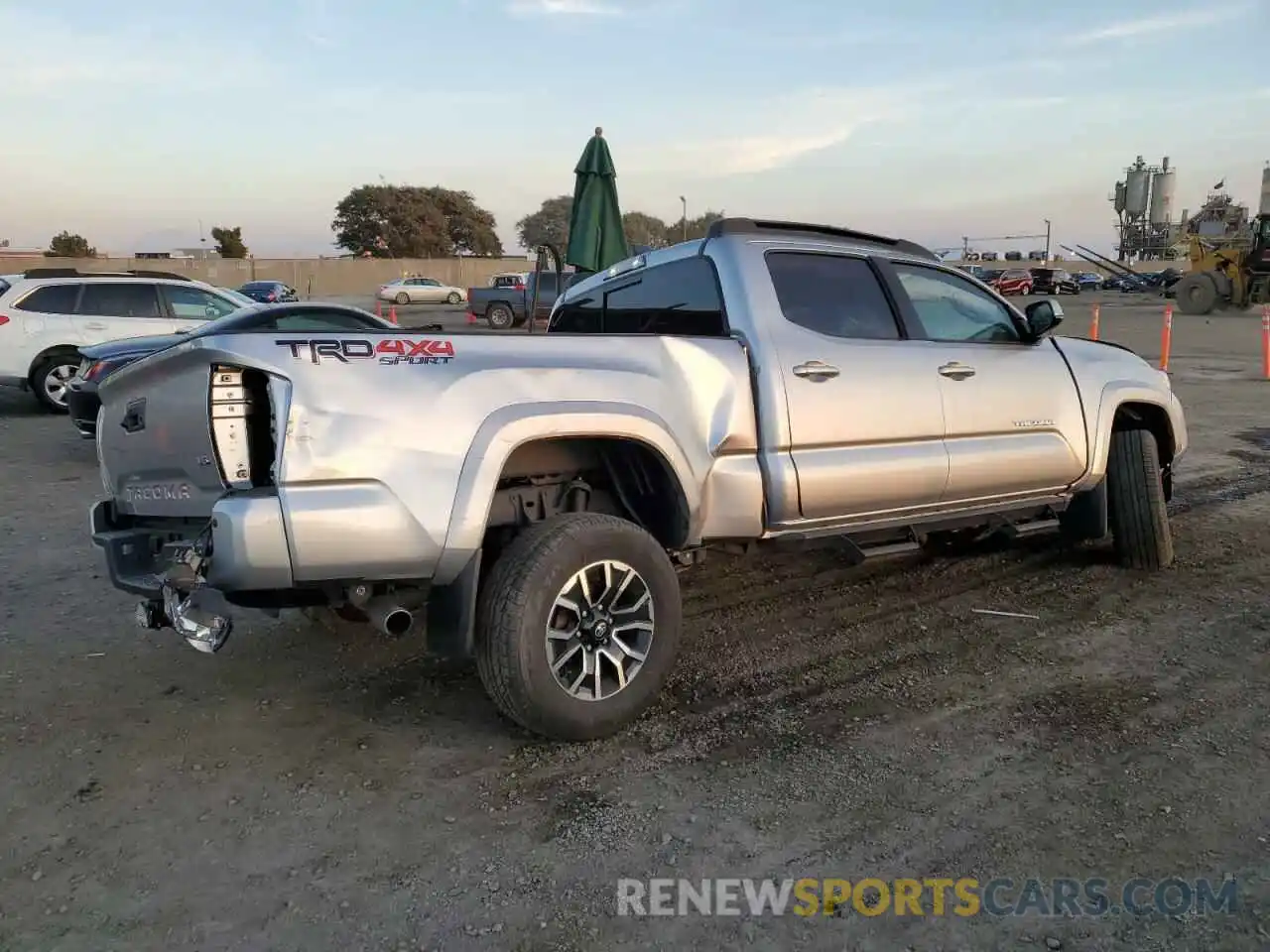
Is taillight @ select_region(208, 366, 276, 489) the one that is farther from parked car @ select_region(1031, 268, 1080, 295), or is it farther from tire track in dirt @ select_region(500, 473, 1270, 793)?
parked car @ select_region(1031, 268, 1080, 295)

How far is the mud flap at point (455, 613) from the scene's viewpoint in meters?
3.23

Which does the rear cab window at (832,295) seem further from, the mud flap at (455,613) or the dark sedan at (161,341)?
the dark sedan at (161,341)

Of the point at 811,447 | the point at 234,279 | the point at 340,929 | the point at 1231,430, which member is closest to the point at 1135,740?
the point at 811,447

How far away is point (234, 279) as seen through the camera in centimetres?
4844

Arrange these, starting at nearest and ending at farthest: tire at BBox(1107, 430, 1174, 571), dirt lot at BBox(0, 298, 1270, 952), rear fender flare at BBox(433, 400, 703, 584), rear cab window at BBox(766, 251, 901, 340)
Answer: dirt lot at BBox(0, 298, 1270, 952) < rear fender flare at BBox(433, 400, 703, 584) < rear cab window at BBox(766, 251, 901, 340) < tire at BBox(1107, 430, 1174, 571)

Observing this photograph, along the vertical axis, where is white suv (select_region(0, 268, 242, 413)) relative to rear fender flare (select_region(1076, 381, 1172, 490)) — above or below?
above

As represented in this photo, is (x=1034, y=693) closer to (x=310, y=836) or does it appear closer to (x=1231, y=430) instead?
(x=310, y=836)

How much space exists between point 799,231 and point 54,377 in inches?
423

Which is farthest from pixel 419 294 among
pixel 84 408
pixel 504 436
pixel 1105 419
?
pixel 504 436

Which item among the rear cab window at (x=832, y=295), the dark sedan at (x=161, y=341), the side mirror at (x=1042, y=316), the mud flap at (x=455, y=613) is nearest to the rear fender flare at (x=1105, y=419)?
the side mirror at (x=1042, y=316)

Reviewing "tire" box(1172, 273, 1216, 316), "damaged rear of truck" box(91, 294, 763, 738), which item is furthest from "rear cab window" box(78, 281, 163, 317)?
"tire" box(1172, 273, 1216, 316)

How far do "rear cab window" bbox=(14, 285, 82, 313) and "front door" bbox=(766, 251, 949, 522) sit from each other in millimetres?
10657

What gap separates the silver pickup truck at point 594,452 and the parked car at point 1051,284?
172 feet

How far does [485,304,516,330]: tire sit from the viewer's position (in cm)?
2706
